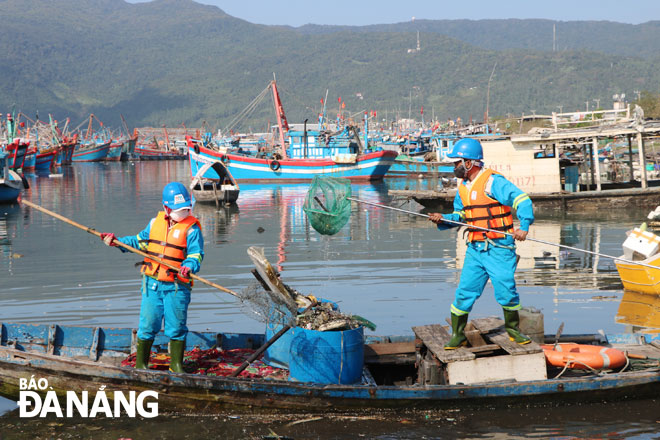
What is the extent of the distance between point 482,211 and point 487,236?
0.31 metres

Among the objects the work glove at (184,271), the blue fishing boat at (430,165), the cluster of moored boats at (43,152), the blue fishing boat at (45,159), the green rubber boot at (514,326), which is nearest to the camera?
the work glove at (184,271)

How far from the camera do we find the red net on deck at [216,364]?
24.8ft

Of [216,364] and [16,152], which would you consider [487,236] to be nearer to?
[216,364]

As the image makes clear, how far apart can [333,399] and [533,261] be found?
9.70 m

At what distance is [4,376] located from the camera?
7188 millimetres

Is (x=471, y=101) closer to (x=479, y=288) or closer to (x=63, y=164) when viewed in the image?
(x=63, y=164)

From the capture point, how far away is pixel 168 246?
23.1 feet

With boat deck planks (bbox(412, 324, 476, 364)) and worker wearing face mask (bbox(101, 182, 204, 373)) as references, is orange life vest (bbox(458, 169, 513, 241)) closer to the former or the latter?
boat deck planks (bbox(412, 324, 476, 364))

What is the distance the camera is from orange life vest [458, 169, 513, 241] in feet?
23.6

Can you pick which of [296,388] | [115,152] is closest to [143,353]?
[296,388]

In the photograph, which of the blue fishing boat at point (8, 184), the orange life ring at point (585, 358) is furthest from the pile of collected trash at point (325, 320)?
the blue fishing boat at point (8, 184)

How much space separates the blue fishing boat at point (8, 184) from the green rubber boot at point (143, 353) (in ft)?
88.1

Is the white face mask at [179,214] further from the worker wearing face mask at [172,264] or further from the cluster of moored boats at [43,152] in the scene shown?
the cluster of moored boats at [43,152]

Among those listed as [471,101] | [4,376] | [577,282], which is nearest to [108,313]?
[4,376]
